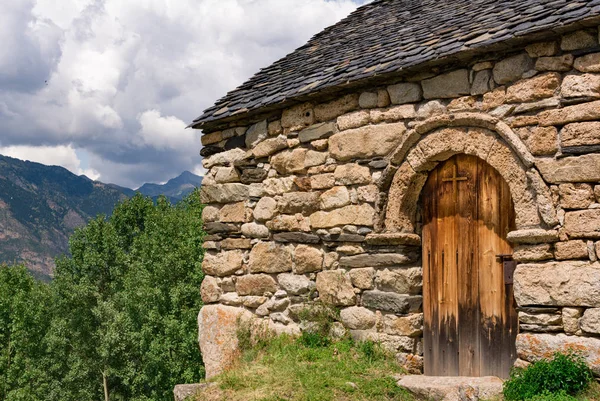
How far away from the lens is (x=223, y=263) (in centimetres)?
771

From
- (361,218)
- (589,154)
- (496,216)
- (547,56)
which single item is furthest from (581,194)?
(361,218)

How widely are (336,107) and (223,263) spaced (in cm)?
265

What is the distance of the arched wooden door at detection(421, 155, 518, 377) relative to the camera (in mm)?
5578

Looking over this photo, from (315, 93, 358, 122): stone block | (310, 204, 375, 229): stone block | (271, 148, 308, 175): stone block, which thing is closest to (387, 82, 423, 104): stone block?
(315, 93, 358, 122): stone block

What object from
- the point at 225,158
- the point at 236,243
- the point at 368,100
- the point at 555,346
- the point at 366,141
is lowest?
the point at 555,346

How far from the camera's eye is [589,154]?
4863 mm

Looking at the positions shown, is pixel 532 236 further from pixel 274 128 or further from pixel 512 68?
pixel 274 128

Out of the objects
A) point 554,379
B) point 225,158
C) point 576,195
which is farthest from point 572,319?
point 225,158

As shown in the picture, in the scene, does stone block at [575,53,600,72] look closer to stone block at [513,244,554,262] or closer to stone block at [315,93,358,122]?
stone block at [513,244,554,262]

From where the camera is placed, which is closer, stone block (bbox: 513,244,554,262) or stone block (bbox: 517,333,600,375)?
stone block (bbox: 517,333,600,375)

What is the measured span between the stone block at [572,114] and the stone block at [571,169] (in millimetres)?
327

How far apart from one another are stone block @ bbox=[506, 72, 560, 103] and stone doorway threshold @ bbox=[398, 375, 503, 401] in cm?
259

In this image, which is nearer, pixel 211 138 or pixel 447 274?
pixel 447 274

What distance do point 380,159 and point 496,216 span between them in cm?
136
